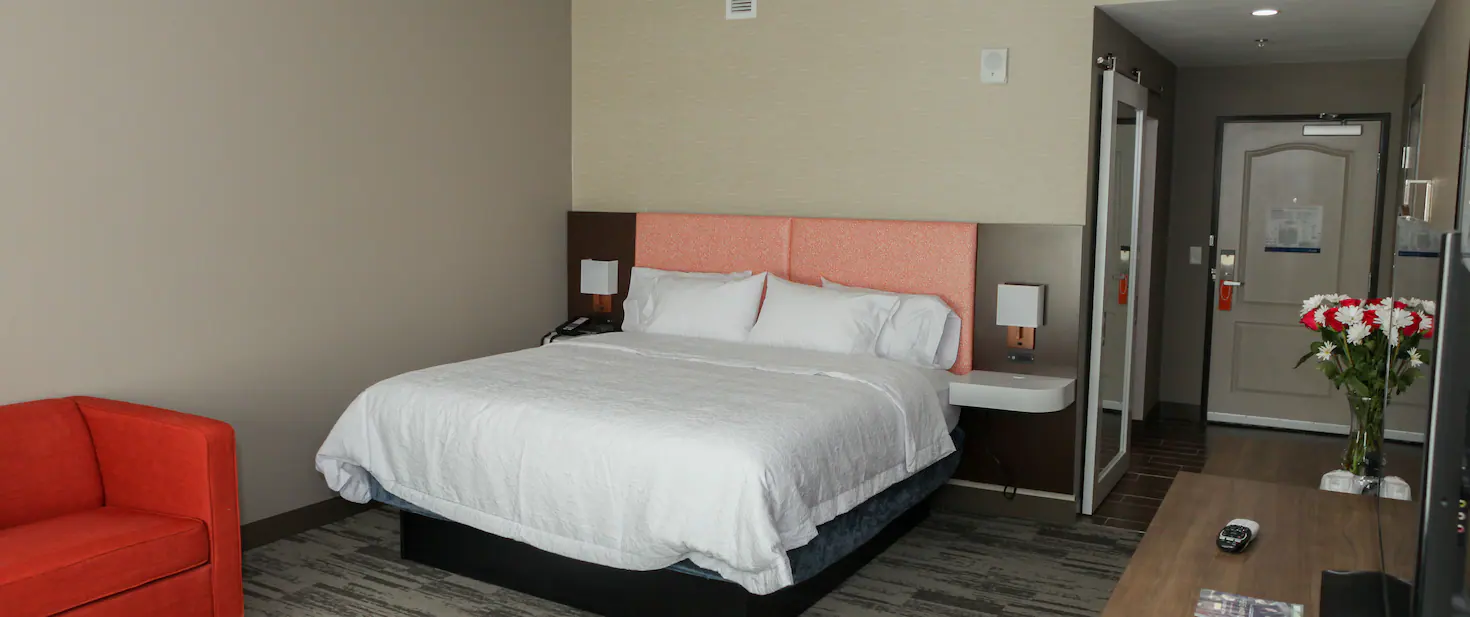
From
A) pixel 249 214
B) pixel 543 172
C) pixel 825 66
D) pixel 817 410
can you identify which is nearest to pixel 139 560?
pixel 249 214

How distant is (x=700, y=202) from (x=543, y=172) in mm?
897

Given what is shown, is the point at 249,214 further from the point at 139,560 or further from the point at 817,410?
the point at 817,410

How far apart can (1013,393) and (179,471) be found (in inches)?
122

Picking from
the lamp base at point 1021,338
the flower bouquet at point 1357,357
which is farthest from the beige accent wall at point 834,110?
the flower bouquet at point 1357,357

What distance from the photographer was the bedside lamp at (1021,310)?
4598 millimetres

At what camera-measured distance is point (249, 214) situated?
422 cm

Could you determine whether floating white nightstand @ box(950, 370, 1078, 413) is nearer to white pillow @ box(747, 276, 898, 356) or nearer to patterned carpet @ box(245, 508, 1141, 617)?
white pillow @ box(747, 276, 898, 356)

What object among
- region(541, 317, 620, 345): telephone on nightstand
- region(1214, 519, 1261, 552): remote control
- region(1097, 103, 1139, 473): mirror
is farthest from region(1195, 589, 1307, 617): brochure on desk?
region(541, 317, 620, 345): telephone on nightstand

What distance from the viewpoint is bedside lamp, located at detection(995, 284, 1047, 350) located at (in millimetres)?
4598

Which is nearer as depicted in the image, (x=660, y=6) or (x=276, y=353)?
(x=276, y=353)

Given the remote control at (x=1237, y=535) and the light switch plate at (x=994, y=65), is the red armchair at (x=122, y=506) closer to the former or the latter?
the remote control at (x=1237, y=535)

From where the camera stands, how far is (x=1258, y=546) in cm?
214

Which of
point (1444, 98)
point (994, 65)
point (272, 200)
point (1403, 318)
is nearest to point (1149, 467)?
point (994, 65)

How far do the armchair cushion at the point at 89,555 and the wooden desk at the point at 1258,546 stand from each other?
273 cm
